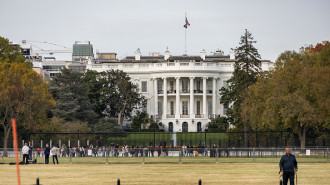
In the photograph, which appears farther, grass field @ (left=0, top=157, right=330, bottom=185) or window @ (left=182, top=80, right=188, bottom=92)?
window @ (left=182, top=80, right=188, bottom=92)

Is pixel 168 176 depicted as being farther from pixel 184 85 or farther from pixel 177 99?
pixel 184 85

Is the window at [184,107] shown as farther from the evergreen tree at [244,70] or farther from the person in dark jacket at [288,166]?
the person in dark jacket at [288,166]

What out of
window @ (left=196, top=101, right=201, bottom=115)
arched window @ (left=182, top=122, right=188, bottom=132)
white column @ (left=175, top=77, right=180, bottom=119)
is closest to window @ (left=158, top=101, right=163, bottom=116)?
white column @ (left=175, top=77, right=180, bottom=119)

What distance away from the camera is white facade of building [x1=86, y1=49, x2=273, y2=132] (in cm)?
12481

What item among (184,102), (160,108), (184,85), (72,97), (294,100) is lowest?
(294,100)

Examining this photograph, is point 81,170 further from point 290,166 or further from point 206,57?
point 206,57

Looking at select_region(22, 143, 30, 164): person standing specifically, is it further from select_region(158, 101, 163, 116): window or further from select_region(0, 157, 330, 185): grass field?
select_region(158, 101, 163, 116): window

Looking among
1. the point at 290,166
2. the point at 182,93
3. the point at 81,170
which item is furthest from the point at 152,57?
the point at 290,166

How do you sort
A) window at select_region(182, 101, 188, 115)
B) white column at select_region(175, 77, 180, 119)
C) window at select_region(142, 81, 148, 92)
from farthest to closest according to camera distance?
window at select_region(142, 81, 148, 92) < window at select_region(182, 101, 188, 115) < white column at select_region(175, 77, 180, 119)

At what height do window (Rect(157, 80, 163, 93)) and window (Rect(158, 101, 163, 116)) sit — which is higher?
window (Rect(157, 80, 163, 93))

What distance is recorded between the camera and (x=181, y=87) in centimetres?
13038

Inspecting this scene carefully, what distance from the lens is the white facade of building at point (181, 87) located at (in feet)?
409

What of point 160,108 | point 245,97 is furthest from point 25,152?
point 160,108

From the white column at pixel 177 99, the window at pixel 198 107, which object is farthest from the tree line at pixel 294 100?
the window at pixel 198 107
